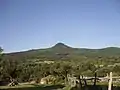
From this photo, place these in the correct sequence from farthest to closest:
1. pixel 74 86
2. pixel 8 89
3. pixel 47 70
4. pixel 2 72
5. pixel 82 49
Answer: pixel 82 49 < pixel 47 70 < pixel 2 72 < pixel 8 89 < pixel 74 86

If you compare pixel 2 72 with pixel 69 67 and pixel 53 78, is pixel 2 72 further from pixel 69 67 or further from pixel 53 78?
pixel 69 67

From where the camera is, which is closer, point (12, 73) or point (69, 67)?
point (12, 73)

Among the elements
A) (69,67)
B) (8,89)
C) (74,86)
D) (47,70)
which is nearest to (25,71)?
(47,70)

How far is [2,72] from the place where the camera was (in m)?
36.5

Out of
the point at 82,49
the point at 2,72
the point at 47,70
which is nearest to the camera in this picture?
the point at 2,72

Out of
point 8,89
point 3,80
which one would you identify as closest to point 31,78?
point 3,80

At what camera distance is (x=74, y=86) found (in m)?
27.1

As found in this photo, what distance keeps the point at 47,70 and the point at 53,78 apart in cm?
443

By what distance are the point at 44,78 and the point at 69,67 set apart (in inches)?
216

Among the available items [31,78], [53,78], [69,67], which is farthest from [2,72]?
[69,67]

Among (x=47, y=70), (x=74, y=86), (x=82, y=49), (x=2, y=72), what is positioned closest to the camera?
(x=74, y=86)

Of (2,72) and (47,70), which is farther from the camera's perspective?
(47,70)

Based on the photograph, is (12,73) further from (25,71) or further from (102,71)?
(102,71)

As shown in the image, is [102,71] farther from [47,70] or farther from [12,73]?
[12,73]
